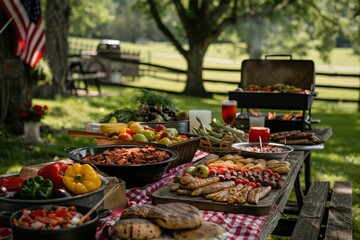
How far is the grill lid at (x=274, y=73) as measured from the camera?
6.56m

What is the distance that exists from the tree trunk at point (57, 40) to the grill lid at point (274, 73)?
383 inches

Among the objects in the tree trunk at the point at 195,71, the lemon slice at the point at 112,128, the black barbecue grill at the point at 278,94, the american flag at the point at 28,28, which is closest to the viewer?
the lemon slice at the point at 112,128

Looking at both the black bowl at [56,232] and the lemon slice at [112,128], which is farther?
the lemon slice at [112,128]

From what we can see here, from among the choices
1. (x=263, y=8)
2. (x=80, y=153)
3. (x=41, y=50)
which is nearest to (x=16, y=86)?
(x=41, y=50)

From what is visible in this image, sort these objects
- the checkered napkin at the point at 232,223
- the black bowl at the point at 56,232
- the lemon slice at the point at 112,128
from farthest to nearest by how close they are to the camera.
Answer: the lemon slice at the point at 112,128
the checkered napkin at the point at 232,223
the black bowl at the point at 56,232

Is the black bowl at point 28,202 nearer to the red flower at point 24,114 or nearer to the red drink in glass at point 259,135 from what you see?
the red drink in glass at point 259,135

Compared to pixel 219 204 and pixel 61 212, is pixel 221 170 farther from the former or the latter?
pixel 61 212

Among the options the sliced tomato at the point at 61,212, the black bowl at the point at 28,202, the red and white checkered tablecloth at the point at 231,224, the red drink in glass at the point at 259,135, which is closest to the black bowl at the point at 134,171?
the red and white checkered tablecloth at the point at 231,224

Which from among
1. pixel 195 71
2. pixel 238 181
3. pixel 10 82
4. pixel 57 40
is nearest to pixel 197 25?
pixel 195 71

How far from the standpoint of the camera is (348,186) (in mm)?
6156

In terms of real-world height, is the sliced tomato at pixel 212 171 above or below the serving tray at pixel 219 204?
above

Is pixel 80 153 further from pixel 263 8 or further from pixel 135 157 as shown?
pixel 263 8

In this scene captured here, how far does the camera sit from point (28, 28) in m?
10.0

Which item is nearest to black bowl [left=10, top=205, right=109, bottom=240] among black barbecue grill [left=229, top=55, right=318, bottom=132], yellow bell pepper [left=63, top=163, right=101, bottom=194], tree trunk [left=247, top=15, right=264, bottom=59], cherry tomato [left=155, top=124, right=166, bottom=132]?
yellow bell pepper [left=63, top=163, right=101, bottom=194]
